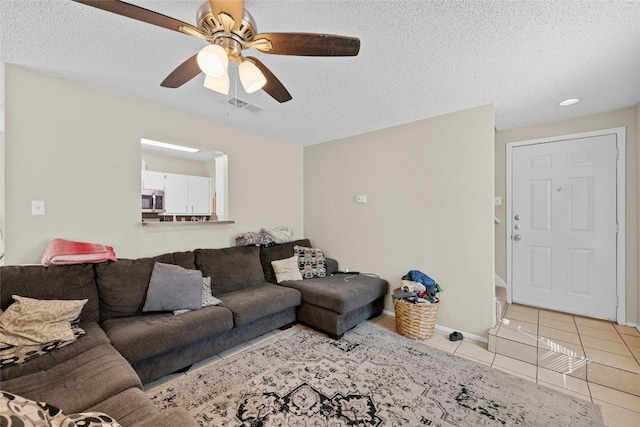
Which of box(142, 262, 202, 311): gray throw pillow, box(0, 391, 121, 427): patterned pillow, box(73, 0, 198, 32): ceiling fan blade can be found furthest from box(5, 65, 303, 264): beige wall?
box(0, 391, 121, 427): patterned pillow

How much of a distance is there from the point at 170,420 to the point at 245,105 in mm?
2592

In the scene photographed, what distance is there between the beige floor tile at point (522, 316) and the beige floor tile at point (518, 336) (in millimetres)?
393

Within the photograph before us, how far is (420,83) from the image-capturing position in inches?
89.2

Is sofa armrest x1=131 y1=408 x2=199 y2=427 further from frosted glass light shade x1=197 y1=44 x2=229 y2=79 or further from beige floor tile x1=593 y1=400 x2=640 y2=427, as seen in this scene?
beige floor tile x1=593 y1=400 x2=640 y2=427

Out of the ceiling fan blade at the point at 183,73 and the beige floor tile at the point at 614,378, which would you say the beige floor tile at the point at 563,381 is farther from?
the ceiling fan blade at the point at 183,73

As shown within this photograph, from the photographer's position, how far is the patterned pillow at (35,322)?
163 cm

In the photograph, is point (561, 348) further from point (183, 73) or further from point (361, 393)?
point (183, 73)

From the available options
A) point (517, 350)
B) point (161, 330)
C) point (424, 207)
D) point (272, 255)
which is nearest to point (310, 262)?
point (272, 255)

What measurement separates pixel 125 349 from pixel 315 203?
2.96 m

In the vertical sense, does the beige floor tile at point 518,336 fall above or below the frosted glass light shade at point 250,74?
below

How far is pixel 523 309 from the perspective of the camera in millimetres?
3236

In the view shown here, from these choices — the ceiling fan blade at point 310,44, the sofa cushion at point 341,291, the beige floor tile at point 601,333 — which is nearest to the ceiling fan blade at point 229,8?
the ceiling fan blade at point 310,44

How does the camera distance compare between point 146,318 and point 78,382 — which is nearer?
point 78,382

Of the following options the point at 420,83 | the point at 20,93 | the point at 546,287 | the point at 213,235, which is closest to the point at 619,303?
the point at 546,287
